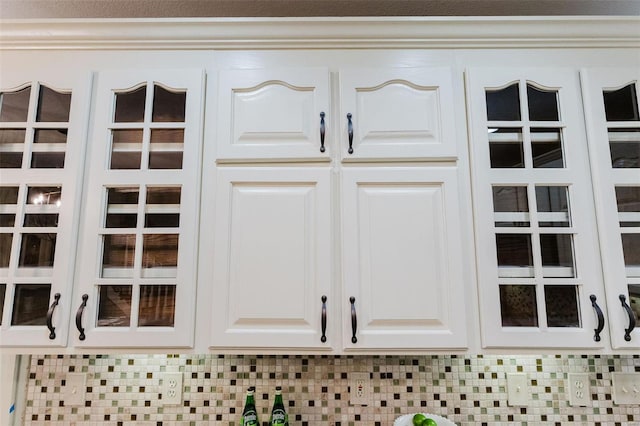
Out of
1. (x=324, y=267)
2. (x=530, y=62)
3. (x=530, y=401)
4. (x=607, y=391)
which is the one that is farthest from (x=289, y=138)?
(x=607, y=391)

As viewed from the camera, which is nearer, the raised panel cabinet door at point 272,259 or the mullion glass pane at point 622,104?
the raised panel cabinet door at point 272,259

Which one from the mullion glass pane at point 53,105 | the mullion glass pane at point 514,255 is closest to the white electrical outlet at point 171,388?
the mullion glass pane at point 53,105

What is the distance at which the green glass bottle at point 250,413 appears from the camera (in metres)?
1.16

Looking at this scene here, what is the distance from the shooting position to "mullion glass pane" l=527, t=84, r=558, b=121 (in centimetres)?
111

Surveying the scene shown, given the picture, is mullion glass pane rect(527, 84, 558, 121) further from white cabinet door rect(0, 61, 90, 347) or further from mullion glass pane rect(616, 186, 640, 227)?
white cabinet door rect(0, 61, 90, 347)

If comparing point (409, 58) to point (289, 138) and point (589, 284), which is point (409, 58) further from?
point (589, 284)

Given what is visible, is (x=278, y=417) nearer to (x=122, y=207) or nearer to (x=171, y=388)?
(x=171, y=388)

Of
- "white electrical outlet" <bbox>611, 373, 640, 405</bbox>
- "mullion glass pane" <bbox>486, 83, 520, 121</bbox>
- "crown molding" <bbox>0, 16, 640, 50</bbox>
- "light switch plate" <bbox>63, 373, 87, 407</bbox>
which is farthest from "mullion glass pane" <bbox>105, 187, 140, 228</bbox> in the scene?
"white electrical outlet" <bbox>611, 373, 640, 405</bbox>

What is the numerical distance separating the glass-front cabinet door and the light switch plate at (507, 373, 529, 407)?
114 cm

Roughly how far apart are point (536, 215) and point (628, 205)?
31 cm

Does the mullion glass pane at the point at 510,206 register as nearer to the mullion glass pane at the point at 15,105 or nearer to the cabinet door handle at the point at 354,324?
the cabinet door handle at the point at 354,324

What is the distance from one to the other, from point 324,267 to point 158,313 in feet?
1.73

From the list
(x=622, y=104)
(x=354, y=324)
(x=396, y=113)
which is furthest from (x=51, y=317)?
(x=622, y=104)

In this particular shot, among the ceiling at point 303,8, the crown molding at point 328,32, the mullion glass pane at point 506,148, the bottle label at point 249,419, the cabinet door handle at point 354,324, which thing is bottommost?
the bottle label at point 249,419
